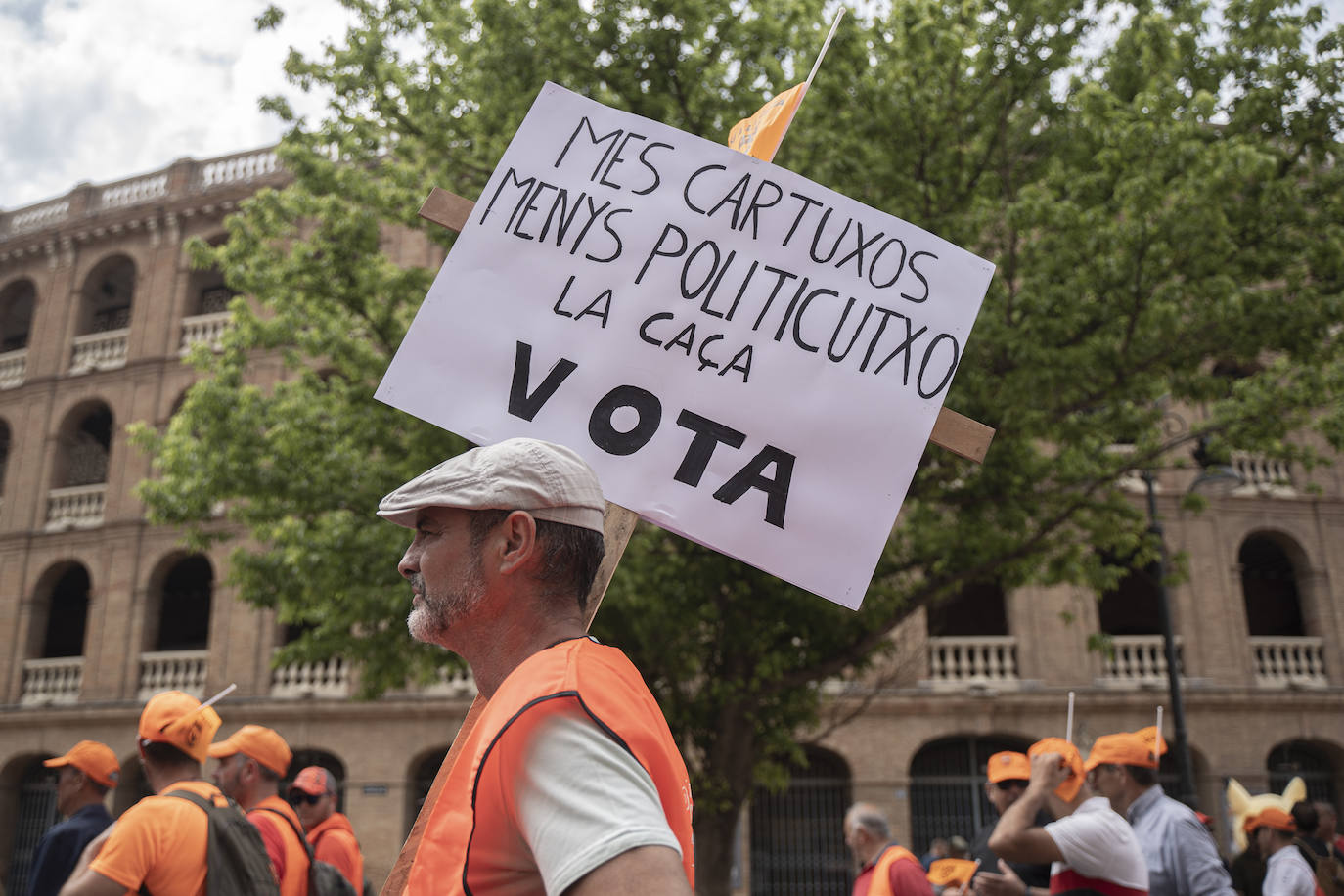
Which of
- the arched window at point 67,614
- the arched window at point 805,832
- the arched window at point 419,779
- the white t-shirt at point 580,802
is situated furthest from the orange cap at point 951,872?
the arched window at point 67,614

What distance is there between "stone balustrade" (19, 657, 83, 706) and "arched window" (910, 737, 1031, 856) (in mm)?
15436

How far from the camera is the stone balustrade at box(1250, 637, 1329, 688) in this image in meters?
18.6

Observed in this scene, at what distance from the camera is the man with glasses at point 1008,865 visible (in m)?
4.87

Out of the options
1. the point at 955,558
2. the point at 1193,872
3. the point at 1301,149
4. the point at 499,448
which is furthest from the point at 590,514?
the point at 1301,149

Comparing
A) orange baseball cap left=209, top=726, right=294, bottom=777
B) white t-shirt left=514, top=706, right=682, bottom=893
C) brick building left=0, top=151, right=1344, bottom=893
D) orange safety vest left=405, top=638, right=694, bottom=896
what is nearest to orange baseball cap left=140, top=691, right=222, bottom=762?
orange baseball cap left=209, top=726, right=294, bottom=777

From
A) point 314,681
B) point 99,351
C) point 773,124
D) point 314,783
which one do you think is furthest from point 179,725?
point 99,351

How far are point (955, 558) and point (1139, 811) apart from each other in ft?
15.2

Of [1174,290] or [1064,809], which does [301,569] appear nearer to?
[1064,809]

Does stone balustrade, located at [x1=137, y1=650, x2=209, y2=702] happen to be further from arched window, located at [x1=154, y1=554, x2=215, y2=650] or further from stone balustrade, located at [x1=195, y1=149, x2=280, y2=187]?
stone balustrade, located at [x1=195, y1=149, x2=280, y2=187]

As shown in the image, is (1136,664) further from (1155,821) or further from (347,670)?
(1155,821)

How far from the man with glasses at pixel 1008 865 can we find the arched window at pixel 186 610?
2020 cm

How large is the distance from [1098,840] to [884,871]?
152cm

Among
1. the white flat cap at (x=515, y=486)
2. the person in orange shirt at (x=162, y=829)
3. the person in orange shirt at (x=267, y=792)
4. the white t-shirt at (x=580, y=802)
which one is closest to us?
the white t-shirt at (x=580, y=802)

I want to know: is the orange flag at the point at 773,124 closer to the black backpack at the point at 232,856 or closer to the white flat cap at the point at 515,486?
the white flat cap at the point at 515,486
